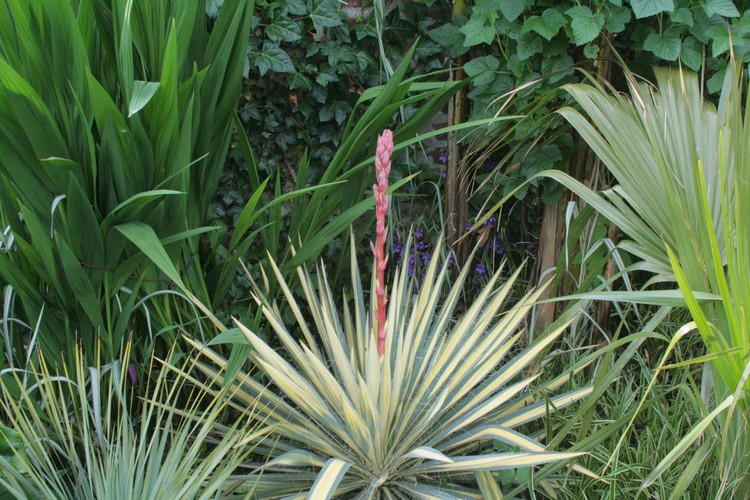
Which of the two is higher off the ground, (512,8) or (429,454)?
(512,8)

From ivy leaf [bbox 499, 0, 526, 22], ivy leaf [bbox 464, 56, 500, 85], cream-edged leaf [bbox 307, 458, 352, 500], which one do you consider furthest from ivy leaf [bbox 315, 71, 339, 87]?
cream-edged leaf [bbox 307, 458, 352, 500]

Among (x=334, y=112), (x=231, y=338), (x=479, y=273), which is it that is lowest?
(x=479, y=273)

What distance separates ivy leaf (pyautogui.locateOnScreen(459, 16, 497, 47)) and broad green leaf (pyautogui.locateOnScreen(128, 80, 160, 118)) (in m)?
0.93

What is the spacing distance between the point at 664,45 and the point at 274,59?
111 cm

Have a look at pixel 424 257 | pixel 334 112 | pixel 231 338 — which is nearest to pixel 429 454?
pixel 231 338

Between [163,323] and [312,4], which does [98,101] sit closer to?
[163,323]

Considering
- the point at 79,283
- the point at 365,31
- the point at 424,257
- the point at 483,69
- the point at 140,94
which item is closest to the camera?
the point at 140,94

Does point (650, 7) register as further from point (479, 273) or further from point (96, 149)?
point (96, 149)

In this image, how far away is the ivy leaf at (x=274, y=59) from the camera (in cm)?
211

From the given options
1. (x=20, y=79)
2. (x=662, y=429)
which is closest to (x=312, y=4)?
(x=20, y=79)

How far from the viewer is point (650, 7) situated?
163cm

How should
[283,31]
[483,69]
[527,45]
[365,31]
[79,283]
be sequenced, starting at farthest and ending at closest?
[365,31]
[283,31]
[483,69]
[527,45]
[79,283]

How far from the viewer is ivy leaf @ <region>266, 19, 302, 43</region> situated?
2090 millimetres

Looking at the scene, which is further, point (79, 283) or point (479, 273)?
point (479, 273)
